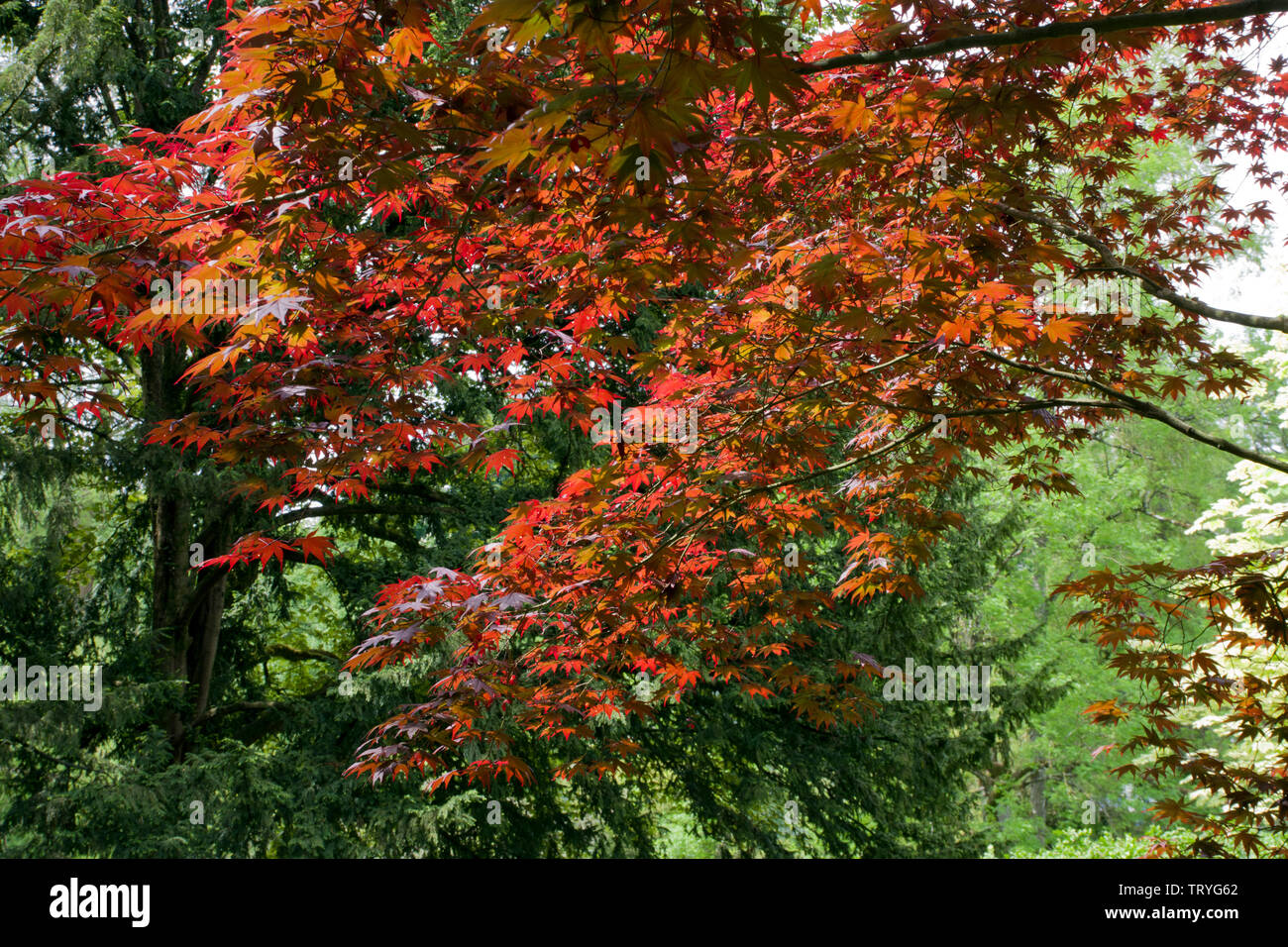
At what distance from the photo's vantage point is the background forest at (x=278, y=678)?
20.9ft

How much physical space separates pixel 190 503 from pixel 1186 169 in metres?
→ 14.1

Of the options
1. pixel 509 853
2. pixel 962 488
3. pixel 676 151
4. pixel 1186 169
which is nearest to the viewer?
pixel 676 151

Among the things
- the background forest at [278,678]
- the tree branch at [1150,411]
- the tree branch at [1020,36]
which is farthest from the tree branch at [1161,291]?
the background forest at [278,678]

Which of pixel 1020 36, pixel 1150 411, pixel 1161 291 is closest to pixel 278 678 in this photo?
pixel 1150 411

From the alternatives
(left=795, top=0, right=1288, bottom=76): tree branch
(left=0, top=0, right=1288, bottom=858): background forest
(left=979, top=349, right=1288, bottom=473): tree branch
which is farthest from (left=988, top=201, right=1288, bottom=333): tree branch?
(left=0, top=0, right=1288, bottom=858): background forest

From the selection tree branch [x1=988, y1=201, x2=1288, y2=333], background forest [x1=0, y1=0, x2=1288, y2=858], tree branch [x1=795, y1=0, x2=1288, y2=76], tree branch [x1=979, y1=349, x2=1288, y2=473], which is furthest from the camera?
background forest [x1=0, y1=0, x2=1288, y2=858]

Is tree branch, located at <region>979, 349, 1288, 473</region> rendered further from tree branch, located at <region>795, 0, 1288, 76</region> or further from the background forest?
the background forest

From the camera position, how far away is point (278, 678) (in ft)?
34.2

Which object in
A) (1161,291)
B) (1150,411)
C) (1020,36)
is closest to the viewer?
(1020,36)

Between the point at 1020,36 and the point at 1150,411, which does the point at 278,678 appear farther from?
the point at 1020,36

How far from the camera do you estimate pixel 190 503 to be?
282 inches

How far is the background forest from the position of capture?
20.9ft
